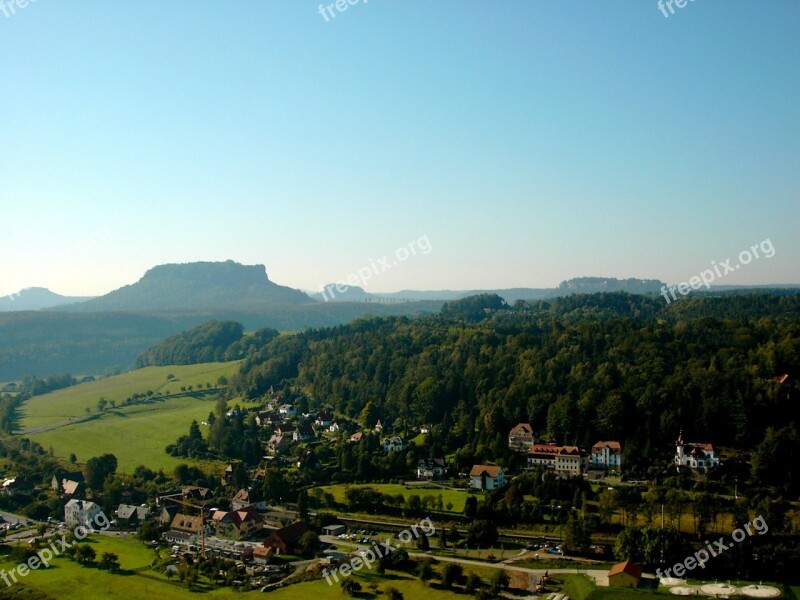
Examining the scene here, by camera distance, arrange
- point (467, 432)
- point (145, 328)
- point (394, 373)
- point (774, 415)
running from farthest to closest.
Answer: point (145, 328)
point (394, 373)
point (467, 432)
point (774, 415)

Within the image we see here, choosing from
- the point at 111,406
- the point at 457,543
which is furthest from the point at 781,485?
the point at 111,406

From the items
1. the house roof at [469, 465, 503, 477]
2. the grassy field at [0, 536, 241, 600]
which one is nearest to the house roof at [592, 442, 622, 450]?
the house roof at [469, 465, 503, 477]

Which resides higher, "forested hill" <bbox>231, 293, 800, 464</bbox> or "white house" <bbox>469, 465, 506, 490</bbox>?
"forested hill" <bbox>231, 293, 800, 464</bbox>

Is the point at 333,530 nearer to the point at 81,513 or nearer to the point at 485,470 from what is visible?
the point at 485,470

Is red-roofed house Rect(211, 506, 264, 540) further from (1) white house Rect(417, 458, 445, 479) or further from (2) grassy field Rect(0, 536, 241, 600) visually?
(1) white house Rect(417, 458, 445, 479)

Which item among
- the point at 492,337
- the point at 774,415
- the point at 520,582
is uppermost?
the point at 492,337

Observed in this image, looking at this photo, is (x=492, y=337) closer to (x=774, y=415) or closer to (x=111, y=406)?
(x=774, y=415)
